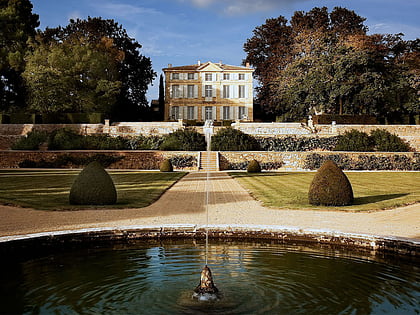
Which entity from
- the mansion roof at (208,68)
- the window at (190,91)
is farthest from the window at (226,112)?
the mansion roof at (208,68)

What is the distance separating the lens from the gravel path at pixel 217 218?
7238 mm

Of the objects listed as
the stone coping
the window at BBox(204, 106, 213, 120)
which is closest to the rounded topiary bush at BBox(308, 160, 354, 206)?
the stone coping

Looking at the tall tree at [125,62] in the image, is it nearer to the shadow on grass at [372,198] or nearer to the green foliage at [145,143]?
the green foliage at [145,143]

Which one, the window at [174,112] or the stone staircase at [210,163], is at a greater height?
the window at [174,112]

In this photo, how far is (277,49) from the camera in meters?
40.9

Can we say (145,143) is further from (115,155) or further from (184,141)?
(115,155)

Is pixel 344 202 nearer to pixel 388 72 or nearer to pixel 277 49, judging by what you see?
pixel 388 72

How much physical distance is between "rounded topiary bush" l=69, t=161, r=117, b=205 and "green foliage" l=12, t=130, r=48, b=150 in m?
19.0

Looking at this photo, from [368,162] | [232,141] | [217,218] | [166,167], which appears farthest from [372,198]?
[232,141]

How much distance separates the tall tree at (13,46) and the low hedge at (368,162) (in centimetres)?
2568

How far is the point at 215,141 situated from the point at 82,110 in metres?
13.3

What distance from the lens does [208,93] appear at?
4394cm

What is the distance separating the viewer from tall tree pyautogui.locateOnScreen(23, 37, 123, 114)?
30828 mm

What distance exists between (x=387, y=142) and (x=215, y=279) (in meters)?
26.1
